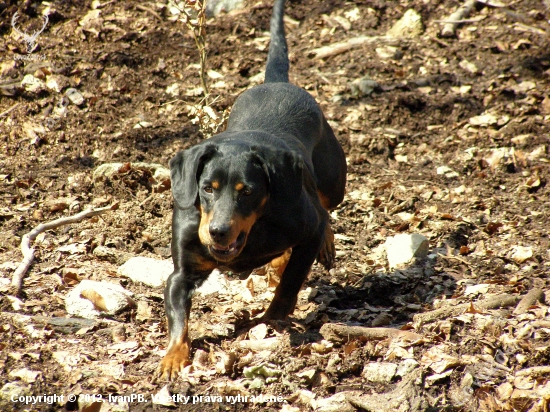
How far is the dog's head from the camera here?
3.88 m

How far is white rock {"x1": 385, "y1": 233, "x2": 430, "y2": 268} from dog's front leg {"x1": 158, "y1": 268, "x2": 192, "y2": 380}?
191cm

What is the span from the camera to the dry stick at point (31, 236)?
15.2 ft

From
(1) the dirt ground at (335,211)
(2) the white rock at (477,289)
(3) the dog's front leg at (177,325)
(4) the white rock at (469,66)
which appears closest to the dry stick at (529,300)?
(1) the dirt ground at (335,211)

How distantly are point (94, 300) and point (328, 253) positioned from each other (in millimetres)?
1837

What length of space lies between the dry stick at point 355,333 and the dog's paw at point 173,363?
2.67ft

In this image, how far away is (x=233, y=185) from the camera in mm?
3957

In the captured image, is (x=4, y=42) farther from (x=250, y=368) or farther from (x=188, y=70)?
(x=250, y=368)

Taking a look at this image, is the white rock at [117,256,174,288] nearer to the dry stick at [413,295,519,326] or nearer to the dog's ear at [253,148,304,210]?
the dog's ear at [253,148,304,210]

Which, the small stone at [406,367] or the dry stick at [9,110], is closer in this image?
the small stone at [406,367]

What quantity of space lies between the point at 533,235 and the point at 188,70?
456 centimetres

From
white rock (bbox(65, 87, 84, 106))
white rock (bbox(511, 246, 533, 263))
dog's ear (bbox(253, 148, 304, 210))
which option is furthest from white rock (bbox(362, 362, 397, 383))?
white rock (bbox(65, 87, 84, 106))

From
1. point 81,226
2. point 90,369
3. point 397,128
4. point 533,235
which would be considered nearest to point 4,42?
point 81,226

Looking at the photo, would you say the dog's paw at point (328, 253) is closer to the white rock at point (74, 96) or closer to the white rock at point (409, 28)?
the white rock at point (74, 96)

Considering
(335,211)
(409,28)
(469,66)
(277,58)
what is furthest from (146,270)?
(409,28)
